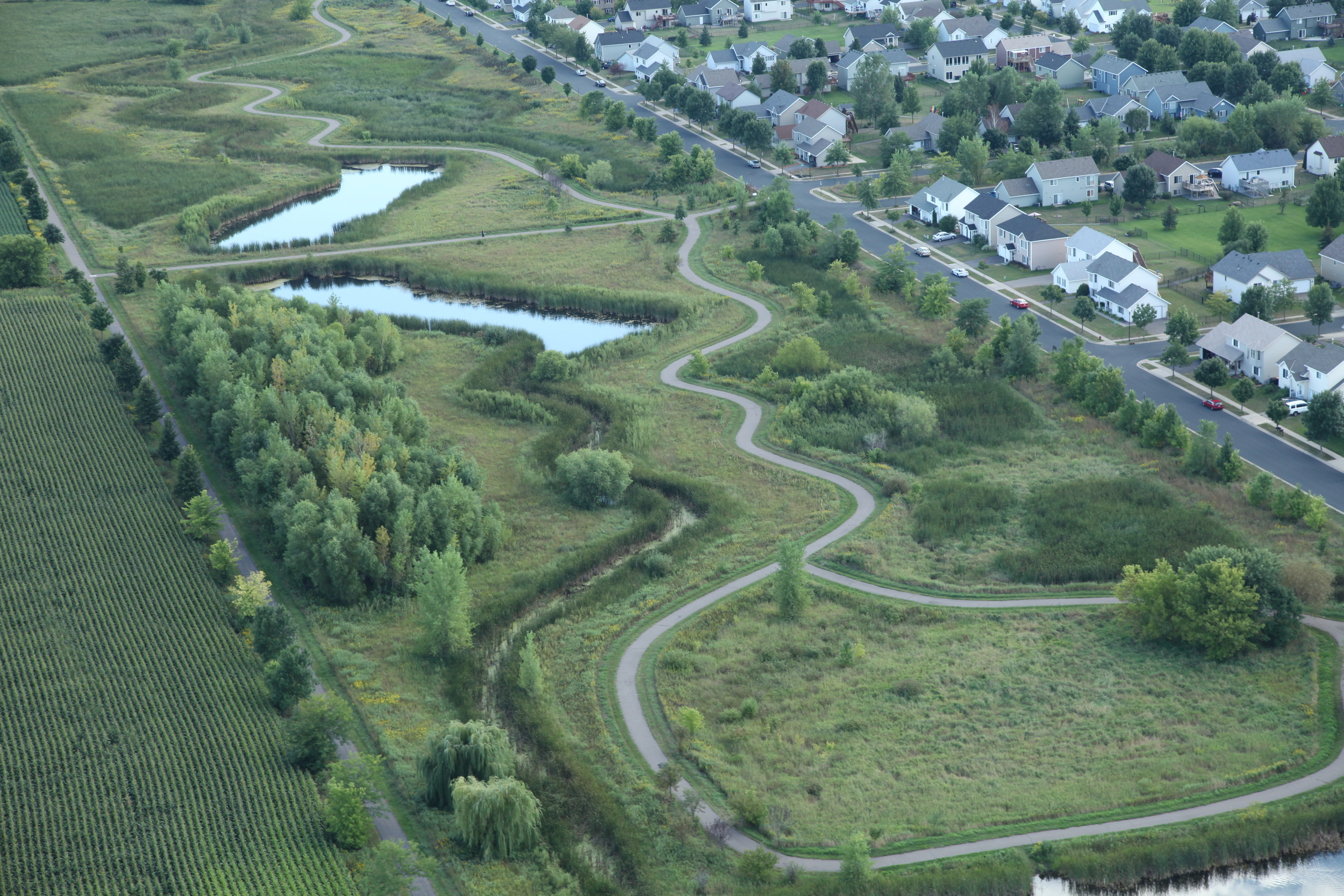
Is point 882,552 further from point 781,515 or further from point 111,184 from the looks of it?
point 111,184

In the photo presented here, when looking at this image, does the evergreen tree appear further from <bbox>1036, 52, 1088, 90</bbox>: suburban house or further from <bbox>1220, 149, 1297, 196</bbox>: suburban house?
<bbox>1036, 52, 1088, 90</bbox>: suburban house

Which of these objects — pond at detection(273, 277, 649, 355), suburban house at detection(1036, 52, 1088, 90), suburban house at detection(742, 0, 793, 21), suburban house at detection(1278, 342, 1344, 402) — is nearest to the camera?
suburban house at detection(1278, 342, 1344, 402)

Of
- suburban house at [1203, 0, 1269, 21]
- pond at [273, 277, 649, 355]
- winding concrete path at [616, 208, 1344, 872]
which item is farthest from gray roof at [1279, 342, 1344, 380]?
suburban house at [1203, 0, 1269, 21]

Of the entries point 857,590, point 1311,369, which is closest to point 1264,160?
point 1311,369

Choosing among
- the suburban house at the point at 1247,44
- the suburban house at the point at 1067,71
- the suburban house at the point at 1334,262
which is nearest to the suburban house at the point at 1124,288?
the suburban house at the point at 1334,262

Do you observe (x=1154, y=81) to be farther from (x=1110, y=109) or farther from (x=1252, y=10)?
(x=1252, y=10)

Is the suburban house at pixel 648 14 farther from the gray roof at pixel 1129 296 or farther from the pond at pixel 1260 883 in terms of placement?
the pond at pixel 1260 883
